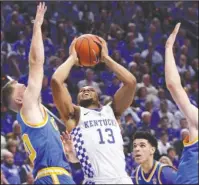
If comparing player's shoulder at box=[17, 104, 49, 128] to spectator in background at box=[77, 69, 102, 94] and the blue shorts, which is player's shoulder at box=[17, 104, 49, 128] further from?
spectator in background at box=[77, 69, 102, 94]

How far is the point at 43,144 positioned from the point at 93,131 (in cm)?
52

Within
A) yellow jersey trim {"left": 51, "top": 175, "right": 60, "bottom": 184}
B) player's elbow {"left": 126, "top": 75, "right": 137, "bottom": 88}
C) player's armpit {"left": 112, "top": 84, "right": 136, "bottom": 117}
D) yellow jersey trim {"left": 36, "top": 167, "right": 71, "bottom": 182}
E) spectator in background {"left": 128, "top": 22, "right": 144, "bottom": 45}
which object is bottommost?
yellow jersey trim {"left": 51, "top": 175, "right": 60, "bottom": 184}

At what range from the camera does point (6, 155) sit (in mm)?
11141

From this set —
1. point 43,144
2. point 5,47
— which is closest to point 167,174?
point 43,144

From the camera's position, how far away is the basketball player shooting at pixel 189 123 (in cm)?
575

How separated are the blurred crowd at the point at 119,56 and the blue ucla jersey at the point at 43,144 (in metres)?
4.57

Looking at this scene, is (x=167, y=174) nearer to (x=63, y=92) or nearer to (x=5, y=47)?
(x=63, y=92)

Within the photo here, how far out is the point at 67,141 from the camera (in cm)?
663

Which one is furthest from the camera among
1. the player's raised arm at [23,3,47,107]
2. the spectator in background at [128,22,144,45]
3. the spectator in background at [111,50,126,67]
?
the spectator in background at [128,22,144,45]

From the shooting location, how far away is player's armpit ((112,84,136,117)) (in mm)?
6738

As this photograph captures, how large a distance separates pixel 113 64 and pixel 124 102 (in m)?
0.42

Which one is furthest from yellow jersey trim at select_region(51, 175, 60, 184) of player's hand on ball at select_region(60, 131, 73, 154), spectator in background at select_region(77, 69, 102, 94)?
spectator in background at select_region(77, 69, 102, 94)

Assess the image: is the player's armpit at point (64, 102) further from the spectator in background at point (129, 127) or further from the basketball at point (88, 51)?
the spectator in background at point (129, 127)

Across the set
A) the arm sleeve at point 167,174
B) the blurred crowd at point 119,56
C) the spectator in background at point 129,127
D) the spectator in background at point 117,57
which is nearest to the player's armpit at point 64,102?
the arm sleeve at point 167,174
